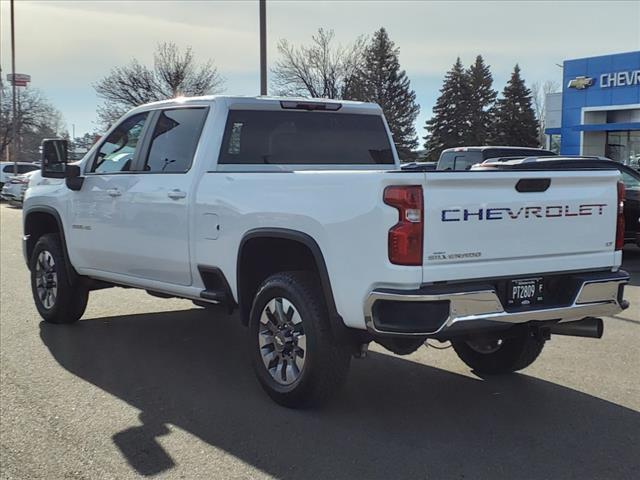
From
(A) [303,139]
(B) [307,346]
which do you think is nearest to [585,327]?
(B) [307,346]

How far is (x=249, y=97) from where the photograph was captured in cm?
559

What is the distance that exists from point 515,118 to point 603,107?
28.6 meters

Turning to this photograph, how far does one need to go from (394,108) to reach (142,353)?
180 ft

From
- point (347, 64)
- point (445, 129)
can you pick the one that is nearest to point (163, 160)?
point (347, 64)

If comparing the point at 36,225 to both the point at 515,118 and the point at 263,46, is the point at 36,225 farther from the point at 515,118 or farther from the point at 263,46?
the point at 515,118

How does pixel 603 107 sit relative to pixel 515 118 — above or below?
below

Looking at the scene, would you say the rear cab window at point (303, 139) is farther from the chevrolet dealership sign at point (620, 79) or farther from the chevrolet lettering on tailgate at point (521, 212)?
the chevrolet dealership sign at point (620, 79)

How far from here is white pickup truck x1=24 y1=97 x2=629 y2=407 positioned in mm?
3672

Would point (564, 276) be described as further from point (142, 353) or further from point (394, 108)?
point (394, 108)

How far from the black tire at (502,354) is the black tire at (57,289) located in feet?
12.4

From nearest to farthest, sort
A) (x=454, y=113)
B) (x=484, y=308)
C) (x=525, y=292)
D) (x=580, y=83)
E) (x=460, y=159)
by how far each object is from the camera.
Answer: (x=484, y=308)
(x=525, y=292)
(x=460, y=159)
(x=580, y=83)
(x=454, y=113)

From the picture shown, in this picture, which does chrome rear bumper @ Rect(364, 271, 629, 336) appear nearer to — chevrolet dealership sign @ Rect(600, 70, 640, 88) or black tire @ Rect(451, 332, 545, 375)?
black tire @ Rect(451, 332, 545, 375)

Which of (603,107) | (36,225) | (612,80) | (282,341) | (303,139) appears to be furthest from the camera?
(603,107)

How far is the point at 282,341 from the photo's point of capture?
4.49 metres
